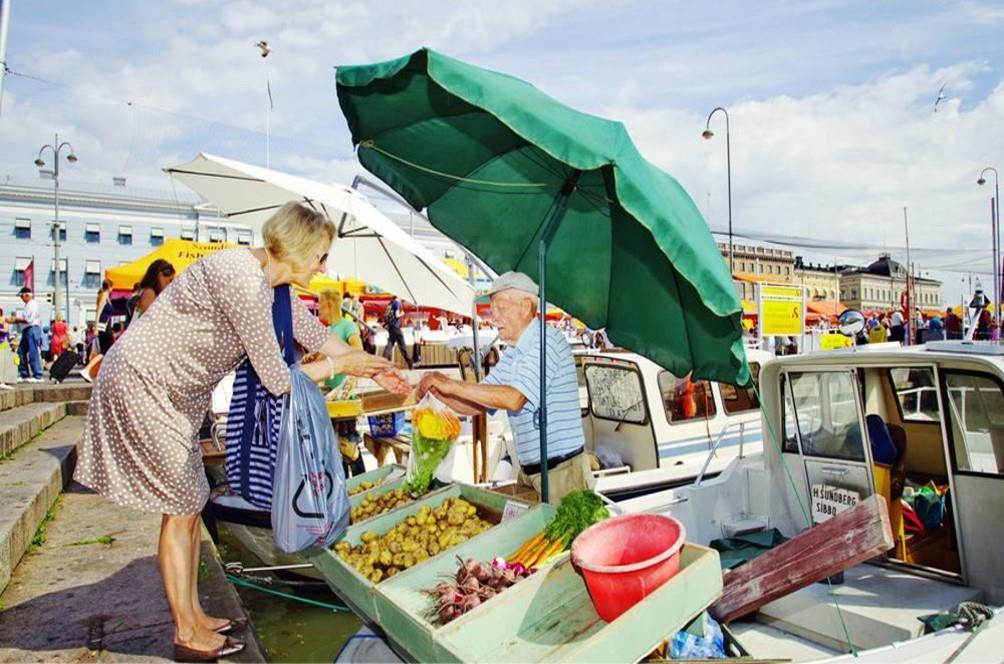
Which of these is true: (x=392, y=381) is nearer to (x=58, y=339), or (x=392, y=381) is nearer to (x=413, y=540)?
(x=413, y=540)

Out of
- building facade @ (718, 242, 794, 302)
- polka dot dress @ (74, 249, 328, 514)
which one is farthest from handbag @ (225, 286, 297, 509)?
building facade @ (718, 242, 794, 302)

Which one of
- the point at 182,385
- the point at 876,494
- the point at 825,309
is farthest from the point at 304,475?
the point at 825,309

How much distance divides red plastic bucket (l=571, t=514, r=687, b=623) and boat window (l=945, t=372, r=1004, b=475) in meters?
3.00

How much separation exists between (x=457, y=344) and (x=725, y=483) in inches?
450

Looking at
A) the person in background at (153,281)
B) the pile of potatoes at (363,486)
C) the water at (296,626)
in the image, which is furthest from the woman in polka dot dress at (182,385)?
the person in background at (153,281)

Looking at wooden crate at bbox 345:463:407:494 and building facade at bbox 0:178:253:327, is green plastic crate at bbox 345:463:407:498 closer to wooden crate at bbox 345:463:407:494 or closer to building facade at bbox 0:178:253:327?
wooden crate at bbox 345:463:407:494

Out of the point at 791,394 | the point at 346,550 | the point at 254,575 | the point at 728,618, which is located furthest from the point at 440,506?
the point at 791,394

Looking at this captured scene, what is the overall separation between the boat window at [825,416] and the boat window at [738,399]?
2.63m

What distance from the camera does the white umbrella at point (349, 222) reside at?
25.6 ft

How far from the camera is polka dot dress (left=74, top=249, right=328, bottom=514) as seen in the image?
2711 mm

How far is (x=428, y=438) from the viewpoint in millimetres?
4070

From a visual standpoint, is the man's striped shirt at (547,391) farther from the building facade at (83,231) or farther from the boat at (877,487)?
the building facade at (83,231)

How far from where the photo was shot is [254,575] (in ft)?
18.2

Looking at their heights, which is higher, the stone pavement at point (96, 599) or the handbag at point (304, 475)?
the handbag at point (304, 475)
